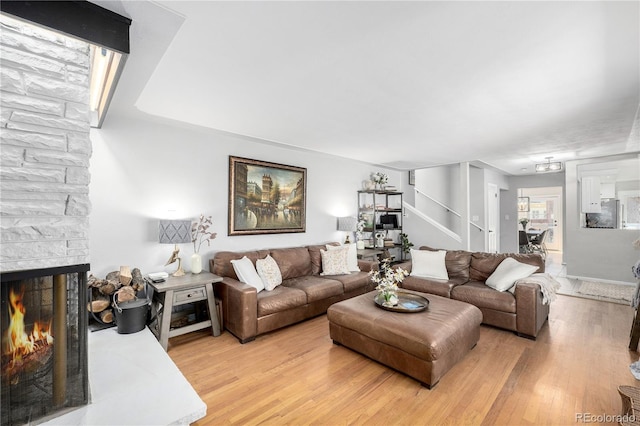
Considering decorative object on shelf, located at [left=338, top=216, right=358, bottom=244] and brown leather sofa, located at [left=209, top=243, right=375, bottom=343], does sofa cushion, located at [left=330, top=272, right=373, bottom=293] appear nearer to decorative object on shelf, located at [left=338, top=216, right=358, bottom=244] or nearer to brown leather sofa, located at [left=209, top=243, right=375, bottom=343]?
brown leather sofa, located at [left=209, top=243, right=375, bottom=343]

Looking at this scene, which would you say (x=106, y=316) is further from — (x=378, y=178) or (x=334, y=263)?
(x=378, y=178)

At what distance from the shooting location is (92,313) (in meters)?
2.55

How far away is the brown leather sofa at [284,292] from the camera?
3.00 m

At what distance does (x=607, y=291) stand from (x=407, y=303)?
440cm

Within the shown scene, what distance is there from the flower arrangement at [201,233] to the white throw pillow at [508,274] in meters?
3.58

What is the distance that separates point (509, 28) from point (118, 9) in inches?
83.2

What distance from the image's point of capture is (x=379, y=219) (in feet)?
20.0

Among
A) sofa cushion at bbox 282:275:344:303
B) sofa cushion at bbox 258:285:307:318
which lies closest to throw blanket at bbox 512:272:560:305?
sofa cushion at bbox 282:275:344:303

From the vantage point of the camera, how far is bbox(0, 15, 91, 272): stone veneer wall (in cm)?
127

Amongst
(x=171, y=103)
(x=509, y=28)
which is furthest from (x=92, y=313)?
(x=509, y=28)

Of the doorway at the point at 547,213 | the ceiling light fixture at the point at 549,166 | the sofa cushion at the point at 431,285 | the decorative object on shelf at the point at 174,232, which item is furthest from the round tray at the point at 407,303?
the doorway at the point at 547,213

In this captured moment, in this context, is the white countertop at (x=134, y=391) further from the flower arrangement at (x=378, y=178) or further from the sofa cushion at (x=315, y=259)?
the flower arrangement at (x=378, y=178)

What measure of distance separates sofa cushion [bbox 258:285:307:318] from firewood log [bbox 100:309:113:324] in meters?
1.34

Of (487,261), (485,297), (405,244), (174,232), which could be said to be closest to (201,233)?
(174,232)
